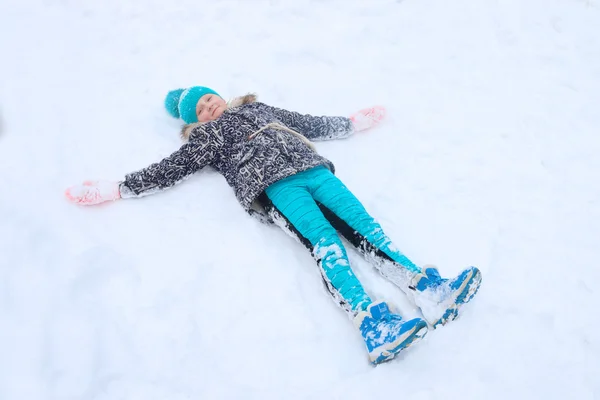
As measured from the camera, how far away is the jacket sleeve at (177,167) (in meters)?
2.44

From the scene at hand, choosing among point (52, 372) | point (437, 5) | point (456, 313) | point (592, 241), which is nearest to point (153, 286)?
point (52, 372)

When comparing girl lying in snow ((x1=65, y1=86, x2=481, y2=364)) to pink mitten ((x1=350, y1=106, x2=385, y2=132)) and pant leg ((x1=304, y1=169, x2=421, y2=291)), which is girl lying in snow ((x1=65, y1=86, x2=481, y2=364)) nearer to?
pant leg ((x1=304, y1=169, x2=421, y2=291))

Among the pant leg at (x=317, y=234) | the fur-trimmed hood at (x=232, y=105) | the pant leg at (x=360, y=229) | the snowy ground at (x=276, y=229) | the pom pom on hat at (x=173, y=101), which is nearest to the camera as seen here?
the snowy ground at (x=276, y=229)

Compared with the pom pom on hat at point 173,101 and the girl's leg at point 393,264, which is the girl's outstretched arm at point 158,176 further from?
the girl's leg at point 393,264

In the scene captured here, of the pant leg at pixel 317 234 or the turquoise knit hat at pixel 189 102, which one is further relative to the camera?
the turquoise knit hat at pixel 189 102

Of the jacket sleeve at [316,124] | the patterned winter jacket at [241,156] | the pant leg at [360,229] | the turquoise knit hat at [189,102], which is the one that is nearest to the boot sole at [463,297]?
the pant leg at [360,229]

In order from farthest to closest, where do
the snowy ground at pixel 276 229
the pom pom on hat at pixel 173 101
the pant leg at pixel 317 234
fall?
the pom pom on hat at pixel 173 101, the pant leg at pixel 317 234, the snowy ground at pixel 276 229

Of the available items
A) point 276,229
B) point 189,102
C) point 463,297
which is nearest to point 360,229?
point 276,229

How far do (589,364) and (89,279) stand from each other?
7.43 ft

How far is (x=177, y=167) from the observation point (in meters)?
2.51

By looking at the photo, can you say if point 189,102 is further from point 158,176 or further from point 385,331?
point 385,331

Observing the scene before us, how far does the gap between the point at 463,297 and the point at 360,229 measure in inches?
23.8

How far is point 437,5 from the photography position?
405 centimetres

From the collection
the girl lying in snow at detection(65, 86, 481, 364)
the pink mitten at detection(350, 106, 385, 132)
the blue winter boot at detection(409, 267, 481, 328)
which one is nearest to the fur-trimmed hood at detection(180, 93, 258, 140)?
the girl lying in snow at detection(65, 86, 481, 364)
